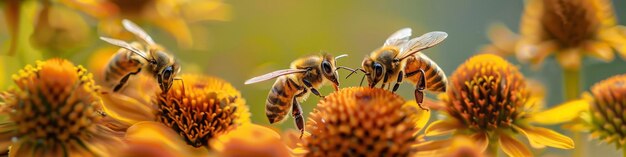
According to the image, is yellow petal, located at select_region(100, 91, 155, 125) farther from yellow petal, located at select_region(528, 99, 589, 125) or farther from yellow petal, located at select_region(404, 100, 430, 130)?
yellow petal, located at select_region(528, 99, 589, 125)

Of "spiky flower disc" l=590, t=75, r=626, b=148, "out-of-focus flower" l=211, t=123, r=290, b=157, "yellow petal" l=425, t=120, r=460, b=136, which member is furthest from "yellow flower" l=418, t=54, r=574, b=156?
"out-of-focus flower" l=211, t=123, r=290, b=157

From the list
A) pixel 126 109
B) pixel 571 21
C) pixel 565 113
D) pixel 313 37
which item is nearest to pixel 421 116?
pixel 565 113

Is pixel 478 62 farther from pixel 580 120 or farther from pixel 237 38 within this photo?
pixel 237 38

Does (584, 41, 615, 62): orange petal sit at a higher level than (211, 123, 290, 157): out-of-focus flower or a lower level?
higher

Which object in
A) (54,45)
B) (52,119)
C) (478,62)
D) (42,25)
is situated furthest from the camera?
(54,45)

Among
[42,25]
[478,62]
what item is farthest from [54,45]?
[478,62]
